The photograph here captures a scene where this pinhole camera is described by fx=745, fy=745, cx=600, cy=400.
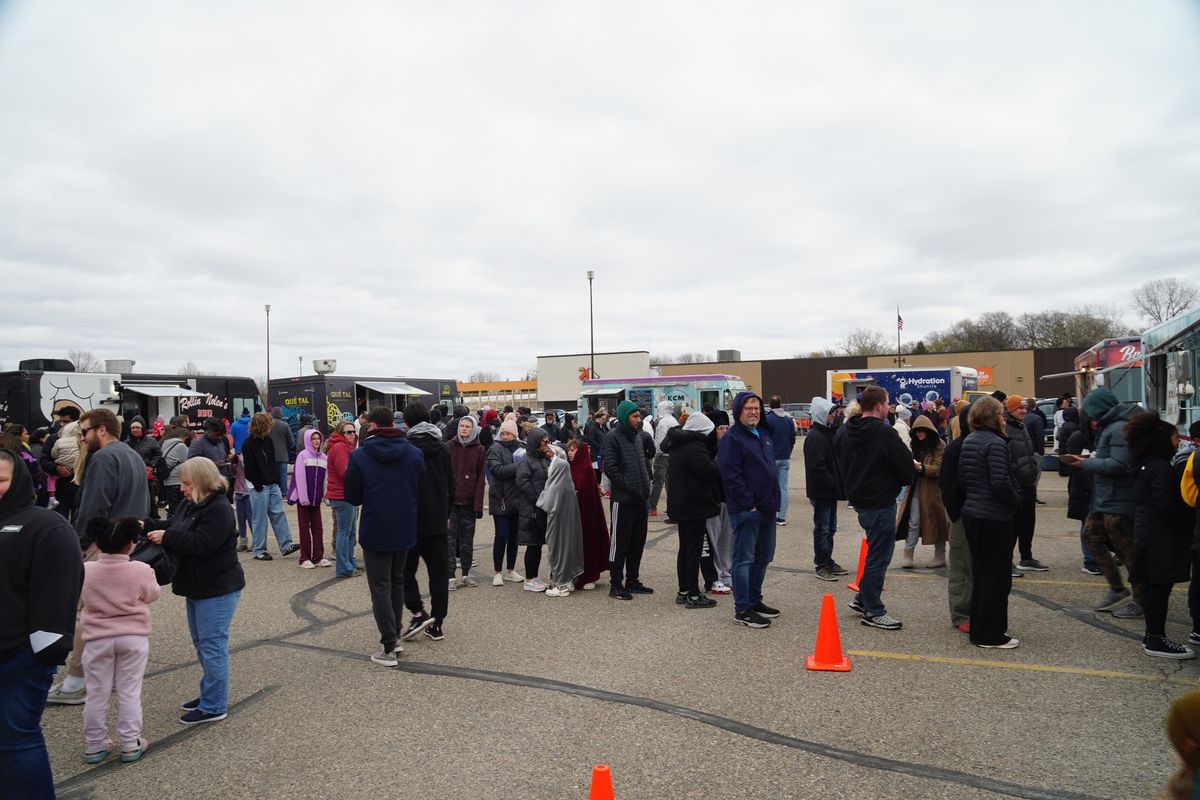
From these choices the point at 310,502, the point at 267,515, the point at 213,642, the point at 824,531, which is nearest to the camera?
the point at 213,642

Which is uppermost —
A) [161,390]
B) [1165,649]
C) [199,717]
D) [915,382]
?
[915,382]

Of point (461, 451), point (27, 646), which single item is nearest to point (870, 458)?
point (461, 451)

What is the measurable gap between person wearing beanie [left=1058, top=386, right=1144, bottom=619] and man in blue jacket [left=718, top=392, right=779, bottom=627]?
8.26 ft

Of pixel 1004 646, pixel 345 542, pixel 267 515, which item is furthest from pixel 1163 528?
pixel 267 515

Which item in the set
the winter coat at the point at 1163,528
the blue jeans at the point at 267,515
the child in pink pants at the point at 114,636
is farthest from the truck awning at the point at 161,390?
the winter coat at the point at 1163,528

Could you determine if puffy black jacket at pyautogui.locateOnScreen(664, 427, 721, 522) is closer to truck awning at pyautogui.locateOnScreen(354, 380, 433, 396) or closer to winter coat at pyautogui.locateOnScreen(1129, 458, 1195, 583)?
winter coat at pyautogui.locateOnScreen(1129, 458, 1195, 583)

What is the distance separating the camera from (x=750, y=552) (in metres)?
6.54

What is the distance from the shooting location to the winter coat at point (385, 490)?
18.4 ft

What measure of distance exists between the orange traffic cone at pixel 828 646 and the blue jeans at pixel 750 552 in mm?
1124

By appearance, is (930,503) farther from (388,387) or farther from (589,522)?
(388,387)

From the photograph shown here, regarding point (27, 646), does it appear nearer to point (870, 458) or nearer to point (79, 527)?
point (79, 527)

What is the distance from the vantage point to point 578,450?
8.20 metres

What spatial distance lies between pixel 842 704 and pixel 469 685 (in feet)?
8.16

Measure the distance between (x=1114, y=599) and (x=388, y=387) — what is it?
21.6 m
